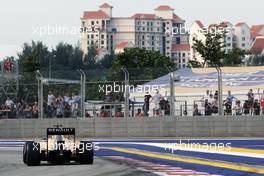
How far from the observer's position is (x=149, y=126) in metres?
28.0

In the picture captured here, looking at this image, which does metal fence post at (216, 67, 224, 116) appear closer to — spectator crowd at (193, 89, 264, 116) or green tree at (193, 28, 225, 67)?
spectator crowd at (193, 89, 264, 116)

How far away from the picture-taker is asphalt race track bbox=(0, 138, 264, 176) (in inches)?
559

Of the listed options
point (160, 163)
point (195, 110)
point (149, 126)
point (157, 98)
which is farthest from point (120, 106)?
point (160, 163)

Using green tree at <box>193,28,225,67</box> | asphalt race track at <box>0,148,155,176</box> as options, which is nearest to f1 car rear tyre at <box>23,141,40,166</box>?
asphalt race track at <box>0,148,155,176</box>

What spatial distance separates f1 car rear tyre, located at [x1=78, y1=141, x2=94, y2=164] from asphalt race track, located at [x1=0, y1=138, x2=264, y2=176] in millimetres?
252

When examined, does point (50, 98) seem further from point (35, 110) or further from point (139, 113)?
point (139, 113)

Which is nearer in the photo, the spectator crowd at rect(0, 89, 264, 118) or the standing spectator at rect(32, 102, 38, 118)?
the spectator crowd at rect(0, 89, 264, 118)

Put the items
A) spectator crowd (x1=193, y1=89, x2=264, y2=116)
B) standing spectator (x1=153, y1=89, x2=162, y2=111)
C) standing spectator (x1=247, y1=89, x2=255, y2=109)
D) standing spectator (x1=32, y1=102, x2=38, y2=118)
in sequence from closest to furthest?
standing spectator (x1=247, y1=89, x2=255, y2=109), spectator crowd (x1=193, y1=89, x2=264, y2=116), standing spectator (x1=153, y1=89, x2=162, y2=111), standing spectator (x1=32, y1=102, x2=38, y2=118)

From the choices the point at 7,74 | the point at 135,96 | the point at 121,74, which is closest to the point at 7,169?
the point at 121,74

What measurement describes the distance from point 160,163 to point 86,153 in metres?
1.70

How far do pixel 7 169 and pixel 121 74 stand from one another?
12.1 m

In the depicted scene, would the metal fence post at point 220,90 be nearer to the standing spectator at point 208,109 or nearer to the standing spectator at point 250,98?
the standing spectator at point 208,109

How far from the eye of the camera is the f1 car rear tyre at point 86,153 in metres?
16.5

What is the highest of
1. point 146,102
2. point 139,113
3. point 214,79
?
point 214,79
